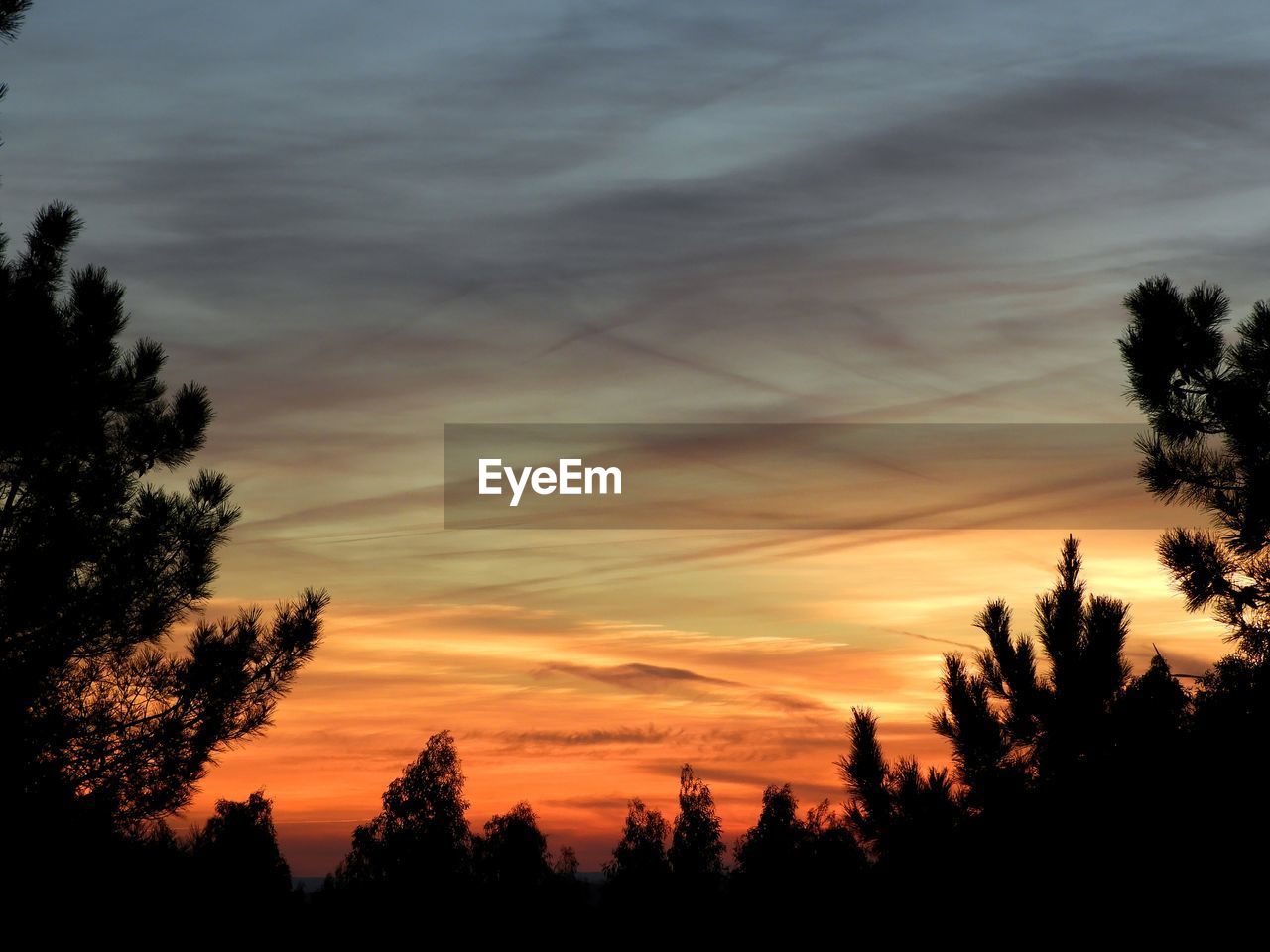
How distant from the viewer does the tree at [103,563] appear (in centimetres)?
1482

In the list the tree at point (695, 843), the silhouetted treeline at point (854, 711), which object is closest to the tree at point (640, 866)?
the tree at point (695, 843)

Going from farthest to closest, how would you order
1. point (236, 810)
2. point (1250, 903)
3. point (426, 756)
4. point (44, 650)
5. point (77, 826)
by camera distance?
point (426, 756)
point (236, 810)
point (44, 650)
point (77, 826)
point (1250, 903)

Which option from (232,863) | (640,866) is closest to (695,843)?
(640,866)

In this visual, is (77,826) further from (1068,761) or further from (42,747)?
(1068,761)

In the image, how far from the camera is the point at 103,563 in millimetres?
16078

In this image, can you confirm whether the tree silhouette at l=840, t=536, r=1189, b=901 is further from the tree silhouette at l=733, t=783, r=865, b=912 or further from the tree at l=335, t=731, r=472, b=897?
the tree at l=335, t=731, r=472, b=897

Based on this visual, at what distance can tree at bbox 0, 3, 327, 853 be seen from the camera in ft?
48.6

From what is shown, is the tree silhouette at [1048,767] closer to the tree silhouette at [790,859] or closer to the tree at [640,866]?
the tree silhouette at [790,859]

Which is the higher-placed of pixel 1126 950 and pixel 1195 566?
pixel 1195 566

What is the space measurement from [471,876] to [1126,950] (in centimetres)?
4772

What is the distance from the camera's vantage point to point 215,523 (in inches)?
669

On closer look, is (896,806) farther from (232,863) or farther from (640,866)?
(640,866)

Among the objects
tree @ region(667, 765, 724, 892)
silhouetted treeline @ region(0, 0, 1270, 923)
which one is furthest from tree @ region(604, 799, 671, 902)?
silhouetted treeline @ region(0, 0, 1270, 923)

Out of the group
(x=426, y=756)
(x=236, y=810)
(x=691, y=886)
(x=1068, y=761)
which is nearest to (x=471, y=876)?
(x=426, y=756)
